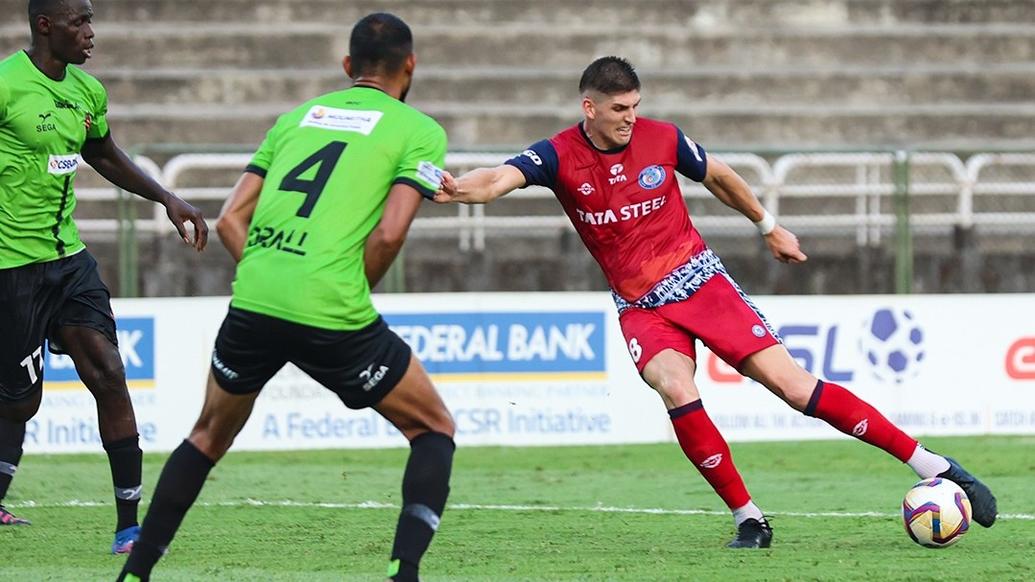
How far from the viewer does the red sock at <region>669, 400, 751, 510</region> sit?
7.72 meters

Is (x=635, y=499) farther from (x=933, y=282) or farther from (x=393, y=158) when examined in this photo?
(x=933, y=282)

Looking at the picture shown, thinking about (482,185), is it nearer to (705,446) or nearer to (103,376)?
(705,446)

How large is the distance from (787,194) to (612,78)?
882 cm

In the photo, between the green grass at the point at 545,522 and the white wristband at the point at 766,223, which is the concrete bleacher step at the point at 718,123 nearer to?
the green grass at the point at 545,522

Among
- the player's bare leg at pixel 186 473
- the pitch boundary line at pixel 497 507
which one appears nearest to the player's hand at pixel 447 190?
the player's bare leg at pixel 186 473

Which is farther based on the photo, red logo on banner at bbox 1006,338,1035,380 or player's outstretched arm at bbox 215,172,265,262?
red logo on banner at bbox 1006,338,1035,380

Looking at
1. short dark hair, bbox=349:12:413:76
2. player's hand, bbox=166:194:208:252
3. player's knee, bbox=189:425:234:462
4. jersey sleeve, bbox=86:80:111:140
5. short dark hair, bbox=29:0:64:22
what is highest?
short dark hair, bbox=29:0:64:22

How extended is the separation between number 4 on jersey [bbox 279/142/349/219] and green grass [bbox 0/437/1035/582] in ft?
5.72

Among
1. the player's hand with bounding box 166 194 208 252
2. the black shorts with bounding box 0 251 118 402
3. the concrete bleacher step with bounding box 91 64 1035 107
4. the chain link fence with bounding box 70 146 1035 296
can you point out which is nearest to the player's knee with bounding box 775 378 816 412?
the player's hand with bounding box 166 194 208 252

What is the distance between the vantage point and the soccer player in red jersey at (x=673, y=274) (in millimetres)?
7766

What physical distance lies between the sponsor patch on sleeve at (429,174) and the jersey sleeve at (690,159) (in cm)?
247

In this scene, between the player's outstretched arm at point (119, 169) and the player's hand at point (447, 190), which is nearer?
the player's hand at point (447, 190)

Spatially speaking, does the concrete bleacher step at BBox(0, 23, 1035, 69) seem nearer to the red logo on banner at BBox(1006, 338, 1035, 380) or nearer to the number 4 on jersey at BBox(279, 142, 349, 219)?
the red logo on banner at BBox(1006, 338, 1035, 380)

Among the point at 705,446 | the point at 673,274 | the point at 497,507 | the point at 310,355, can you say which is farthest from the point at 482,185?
the point at 497,507
